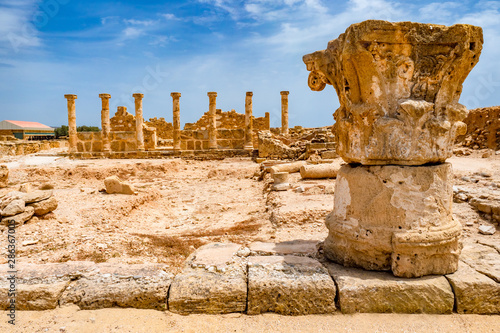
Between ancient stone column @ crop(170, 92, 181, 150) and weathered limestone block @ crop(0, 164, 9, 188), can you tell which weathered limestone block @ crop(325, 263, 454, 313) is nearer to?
weathered limestone block @ crop(0, 164, 9, 188)

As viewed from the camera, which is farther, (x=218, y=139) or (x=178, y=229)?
(x=218, y=139)

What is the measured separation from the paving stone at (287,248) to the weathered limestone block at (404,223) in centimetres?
52

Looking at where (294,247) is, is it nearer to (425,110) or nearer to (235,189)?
(425,110)

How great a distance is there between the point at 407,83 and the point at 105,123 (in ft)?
58.0

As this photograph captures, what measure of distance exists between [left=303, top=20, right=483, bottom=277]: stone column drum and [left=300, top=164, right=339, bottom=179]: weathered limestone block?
6.01 metres

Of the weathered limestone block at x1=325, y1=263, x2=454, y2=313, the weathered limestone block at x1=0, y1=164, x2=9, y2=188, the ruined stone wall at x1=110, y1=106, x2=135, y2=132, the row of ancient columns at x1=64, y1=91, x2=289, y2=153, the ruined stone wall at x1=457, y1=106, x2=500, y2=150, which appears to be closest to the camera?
the weathered limestone block at x1=325, y1=263, x2=454, y2=313

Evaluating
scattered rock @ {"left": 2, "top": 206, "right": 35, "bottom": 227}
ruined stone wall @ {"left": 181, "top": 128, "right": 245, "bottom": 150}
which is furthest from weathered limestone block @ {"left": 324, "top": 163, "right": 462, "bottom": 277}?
ruined stone wall @ {"left": 181, "top": 128, "right": 245, "bottom": 150}

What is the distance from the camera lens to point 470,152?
13.5m

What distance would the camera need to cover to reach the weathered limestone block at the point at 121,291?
2.61 m

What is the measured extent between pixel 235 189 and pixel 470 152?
1025 centimetres

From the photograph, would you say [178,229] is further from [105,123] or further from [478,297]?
[105,123]

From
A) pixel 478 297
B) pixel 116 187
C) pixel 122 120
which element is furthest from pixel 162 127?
pixel 478 297

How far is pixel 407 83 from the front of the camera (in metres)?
2.78

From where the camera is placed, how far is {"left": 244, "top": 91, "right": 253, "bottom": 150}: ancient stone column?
1805cm
